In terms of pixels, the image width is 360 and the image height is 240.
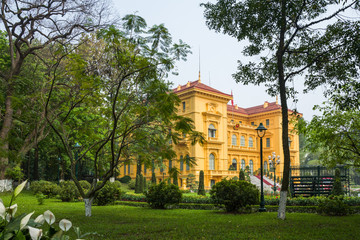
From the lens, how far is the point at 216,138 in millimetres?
43188

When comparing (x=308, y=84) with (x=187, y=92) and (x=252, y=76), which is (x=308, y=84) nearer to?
(x=252, y=76)

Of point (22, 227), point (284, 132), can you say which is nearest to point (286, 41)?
point (284, 132)

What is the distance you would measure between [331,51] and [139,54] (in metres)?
6.21

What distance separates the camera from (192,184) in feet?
122

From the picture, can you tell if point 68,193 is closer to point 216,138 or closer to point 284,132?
point 284,132

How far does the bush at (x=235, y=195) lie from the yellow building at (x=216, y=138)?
70.4ft

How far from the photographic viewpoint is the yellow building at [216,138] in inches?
1604

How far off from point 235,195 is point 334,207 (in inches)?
148

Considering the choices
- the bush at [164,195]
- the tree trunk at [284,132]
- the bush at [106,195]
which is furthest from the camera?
the bush at [106,195]

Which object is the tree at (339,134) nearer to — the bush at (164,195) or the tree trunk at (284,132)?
the tree trunk at (284,132)

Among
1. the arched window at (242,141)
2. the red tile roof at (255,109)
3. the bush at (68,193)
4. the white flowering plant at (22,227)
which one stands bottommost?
the bush at (68,193)

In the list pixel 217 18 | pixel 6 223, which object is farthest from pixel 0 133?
pixel 6 223

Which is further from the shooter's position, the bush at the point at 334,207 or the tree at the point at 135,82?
the bush at the point at 334,207

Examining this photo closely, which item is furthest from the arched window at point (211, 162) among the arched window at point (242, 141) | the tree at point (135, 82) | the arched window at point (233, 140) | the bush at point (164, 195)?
the tree at point (135, 82)
